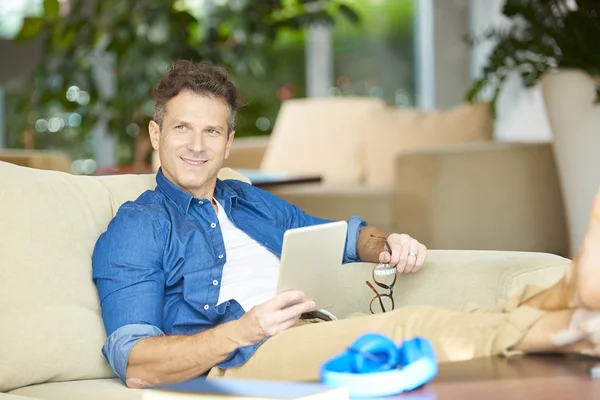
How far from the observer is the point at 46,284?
1.89 metres

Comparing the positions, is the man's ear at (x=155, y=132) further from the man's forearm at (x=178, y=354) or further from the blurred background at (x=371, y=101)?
the blurred background at (x=371, y=101)

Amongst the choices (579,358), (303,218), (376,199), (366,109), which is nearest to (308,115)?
(366,109)

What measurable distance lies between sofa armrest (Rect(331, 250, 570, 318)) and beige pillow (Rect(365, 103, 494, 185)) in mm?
2811

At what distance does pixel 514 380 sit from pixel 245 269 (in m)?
0.85

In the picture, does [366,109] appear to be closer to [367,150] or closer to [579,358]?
[367,150]

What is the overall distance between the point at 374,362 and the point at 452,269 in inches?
29.9

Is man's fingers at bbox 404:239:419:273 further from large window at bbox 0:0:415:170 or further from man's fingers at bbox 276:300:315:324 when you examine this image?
large window at bbox 0:0:415:170

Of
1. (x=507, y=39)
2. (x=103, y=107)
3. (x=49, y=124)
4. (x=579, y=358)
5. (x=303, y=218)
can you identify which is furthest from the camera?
(x=49, y=124)

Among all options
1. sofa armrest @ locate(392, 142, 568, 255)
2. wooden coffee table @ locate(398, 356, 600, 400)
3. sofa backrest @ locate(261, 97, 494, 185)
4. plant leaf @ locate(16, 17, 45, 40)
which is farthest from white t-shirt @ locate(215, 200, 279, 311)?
plant leaf @ locate(16, 17, 45, 40)

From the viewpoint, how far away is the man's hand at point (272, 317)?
167cm

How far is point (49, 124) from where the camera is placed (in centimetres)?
707

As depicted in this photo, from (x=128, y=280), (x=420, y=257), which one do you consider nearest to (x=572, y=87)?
(x=420, y=257)

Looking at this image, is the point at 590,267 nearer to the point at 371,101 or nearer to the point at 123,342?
the point at 123,342

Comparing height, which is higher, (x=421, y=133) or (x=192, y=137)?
(x=421, y=133)
